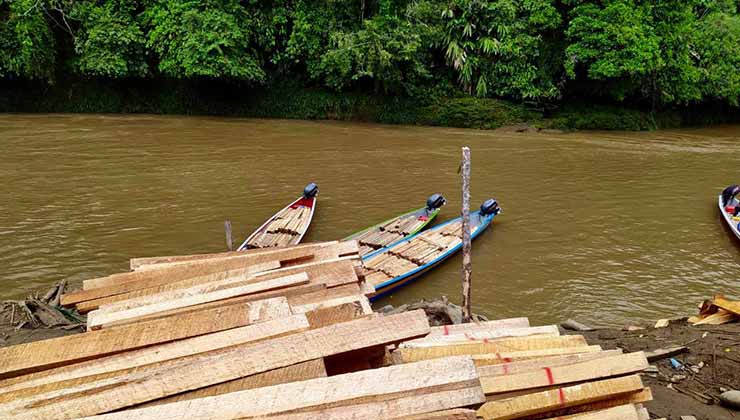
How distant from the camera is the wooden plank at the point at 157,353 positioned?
8.11 ft

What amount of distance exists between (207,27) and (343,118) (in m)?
7.26

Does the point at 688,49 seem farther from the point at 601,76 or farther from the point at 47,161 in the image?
the point at 47,161

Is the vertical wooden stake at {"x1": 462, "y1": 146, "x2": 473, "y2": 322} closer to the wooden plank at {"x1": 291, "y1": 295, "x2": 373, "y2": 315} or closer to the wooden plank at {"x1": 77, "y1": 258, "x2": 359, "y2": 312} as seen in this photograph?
the wooden plank at {"x1": 77, "y1": 258, "x2": 359, "y2": 312}

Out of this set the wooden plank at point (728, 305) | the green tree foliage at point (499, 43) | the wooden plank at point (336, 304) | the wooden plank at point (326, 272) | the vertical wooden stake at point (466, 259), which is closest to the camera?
the wooden plank at point (336, 304)

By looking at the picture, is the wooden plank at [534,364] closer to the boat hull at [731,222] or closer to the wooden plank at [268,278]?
the wooden plank at [268,278]

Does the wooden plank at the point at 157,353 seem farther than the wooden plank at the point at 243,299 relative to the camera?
No

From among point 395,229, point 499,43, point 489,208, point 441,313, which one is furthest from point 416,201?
point 499,43

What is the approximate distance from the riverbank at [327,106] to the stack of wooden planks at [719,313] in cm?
1770

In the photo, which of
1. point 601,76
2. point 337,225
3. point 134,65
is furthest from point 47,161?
point 601,76

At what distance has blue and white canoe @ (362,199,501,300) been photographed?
7828 millimetres

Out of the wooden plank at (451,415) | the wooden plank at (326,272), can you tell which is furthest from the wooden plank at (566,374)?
the wooden plank at (326,272)

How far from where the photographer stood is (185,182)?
13.4 metres

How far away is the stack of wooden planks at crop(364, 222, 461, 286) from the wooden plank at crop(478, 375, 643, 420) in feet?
15.7

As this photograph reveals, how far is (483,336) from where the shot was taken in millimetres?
3670
